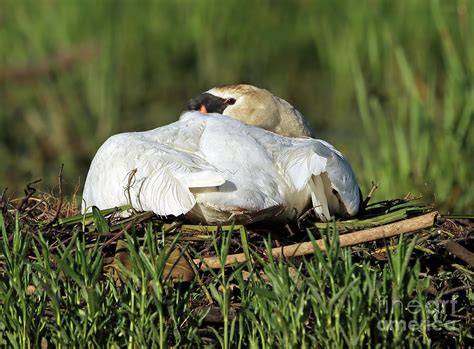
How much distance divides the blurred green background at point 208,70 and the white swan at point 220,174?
2.47 m

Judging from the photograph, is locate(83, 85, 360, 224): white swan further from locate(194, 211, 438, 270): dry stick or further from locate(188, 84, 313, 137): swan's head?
locate(188, 84, 313, 137): swan's head

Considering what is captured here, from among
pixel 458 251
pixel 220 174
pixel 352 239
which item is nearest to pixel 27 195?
pixel 220 174

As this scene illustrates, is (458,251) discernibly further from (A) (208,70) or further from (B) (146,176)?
(A) (208,70)

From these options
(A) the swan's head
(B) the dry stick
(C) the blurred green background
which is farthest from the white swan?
(C) the blurred green background

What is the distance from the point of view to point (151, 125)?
10.0m

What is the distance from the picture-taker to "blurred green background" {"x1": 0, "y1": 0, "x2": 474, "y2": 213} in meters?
7.03

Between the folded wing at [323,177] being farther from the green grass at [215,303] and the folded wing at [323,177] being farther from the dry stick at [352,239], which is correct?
the green grass at [215,303]

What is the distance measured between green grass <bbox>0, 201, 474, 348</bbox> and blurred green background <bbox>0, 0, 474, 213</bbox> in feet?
10.0

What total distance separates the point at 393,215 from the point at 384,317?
0.85 metres

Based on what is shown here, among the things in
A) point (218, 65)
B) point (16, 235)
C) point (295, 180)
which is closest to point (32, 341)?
point (16, 235)

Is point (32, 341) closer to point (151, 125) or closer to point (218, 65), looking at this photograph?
point (151, 125)

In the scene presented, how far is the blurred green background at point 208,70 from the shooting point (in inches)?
277

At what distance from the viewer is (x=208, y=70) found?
10656mm

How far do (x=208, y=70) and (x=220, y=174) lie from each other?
6962 mm
